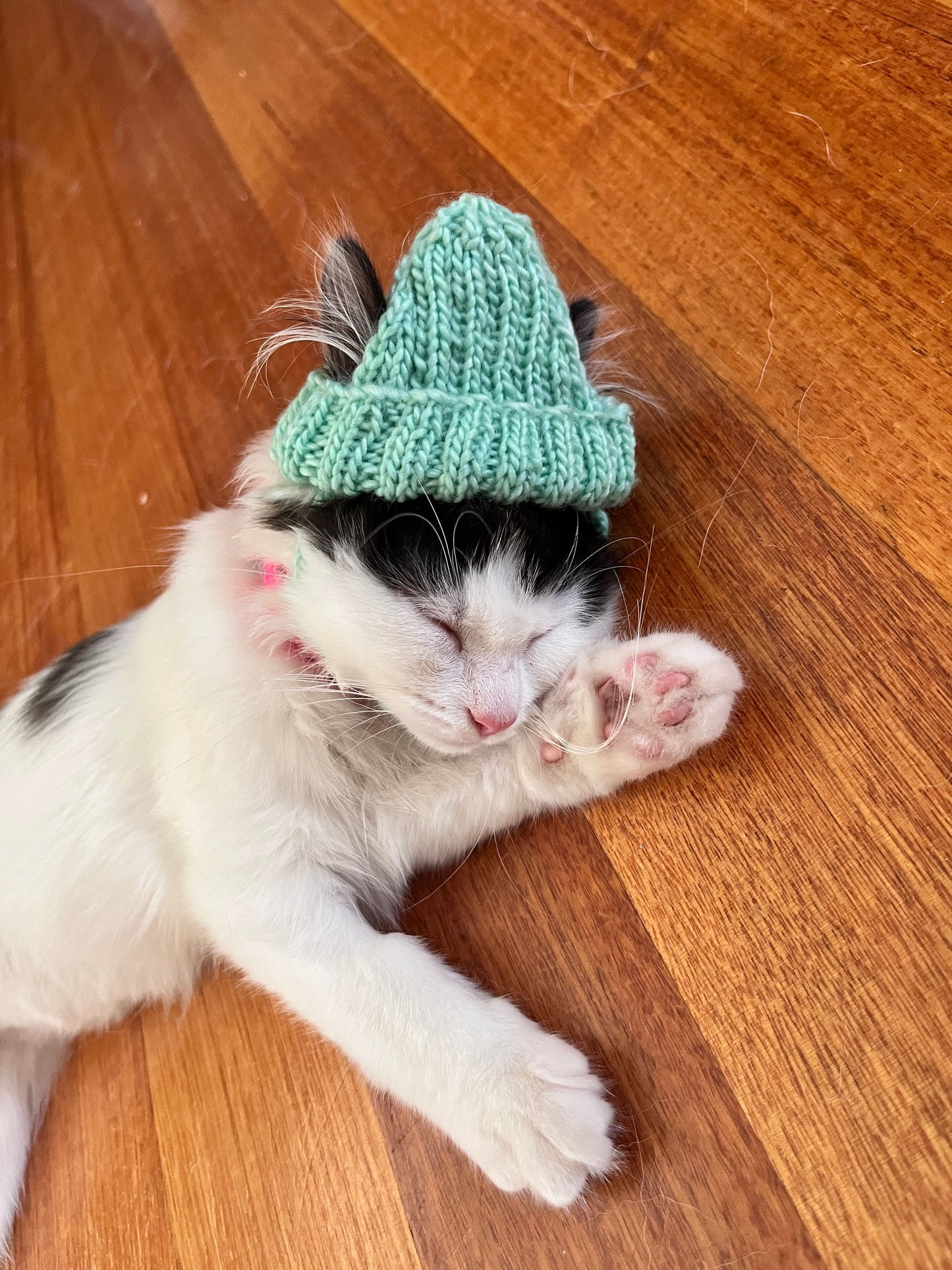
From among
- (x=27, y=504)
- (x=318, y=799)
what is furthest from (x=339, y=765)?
(x=27, y=504)

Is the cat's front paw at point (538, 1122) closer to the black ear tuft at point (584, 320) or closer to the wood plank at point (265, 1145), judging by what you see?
the wood plank at point (265, 1145)

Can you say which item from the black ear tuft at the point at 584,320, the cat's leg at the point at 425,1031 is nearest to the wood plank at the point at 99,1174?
the cat's leg at the point at 425,1031

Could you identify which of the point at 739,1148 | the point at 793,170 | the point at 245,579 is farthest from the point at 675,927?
the point at 793,170

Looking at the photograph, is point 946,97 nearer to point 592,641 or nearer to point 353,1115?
point 592,641

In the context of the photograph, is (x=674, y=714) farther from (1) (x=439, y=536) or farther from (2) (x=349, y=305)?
(2) (x=349, y=305)

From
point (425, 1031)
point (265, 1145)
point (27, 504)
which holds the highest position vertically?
point (425, 1031)
